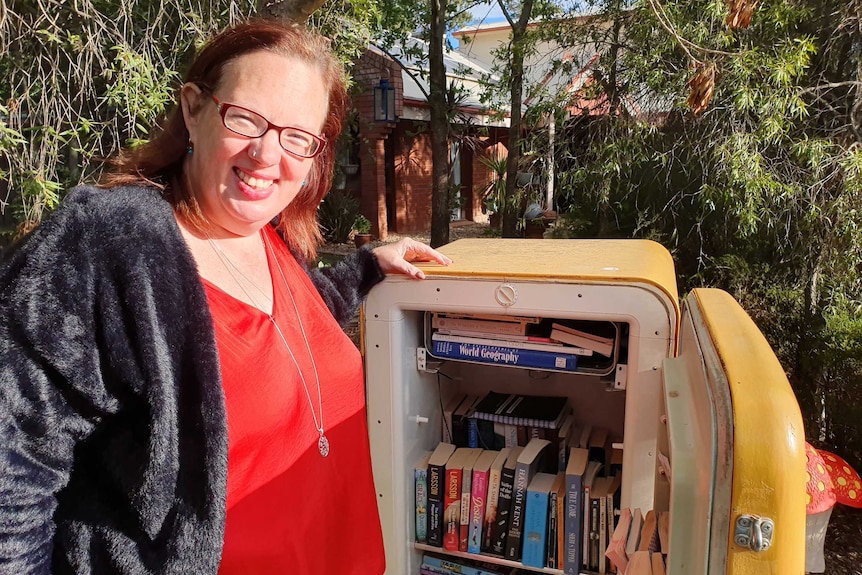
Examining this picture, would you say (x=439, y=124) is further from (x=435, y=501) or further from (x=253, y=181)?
(x=253, y=181)

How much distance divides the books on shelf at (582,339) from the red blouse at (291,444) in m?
0.68

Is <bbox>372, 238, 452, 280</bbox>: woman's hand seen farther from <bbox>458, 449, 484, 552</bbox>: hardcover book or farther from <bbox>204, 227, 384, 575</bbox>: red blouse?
<bbox>458, 449, 484, 552</bbox>: hardcover book

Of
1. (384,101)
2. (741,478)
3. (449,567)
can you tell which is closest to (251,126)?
(741,478)

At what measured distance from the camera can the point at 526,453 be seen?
2.15m

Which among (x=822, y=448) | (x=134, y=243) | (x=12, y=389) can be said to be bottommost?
(x=822, y=448)

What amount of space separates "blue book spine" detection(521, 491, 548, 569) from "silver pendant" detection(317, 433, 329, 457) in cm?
94

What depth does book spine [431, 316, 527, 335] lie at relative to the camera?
1947 millimetres

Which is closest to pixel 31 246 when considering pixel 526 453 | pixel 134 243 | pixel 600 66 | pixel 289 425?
pixel 134 243

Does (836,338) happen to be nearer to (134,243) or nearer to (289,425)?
(289,425)

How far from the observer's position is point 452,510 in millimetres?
2152

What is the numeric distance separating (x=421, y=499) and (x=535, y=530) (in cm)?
41

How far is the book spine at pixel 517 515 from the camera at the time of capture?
2.08 metres

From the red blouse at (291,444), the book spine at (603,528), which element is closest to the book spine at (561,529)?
the book spine at (603,528)

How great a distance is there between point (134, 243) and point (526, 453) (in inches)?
60.9
